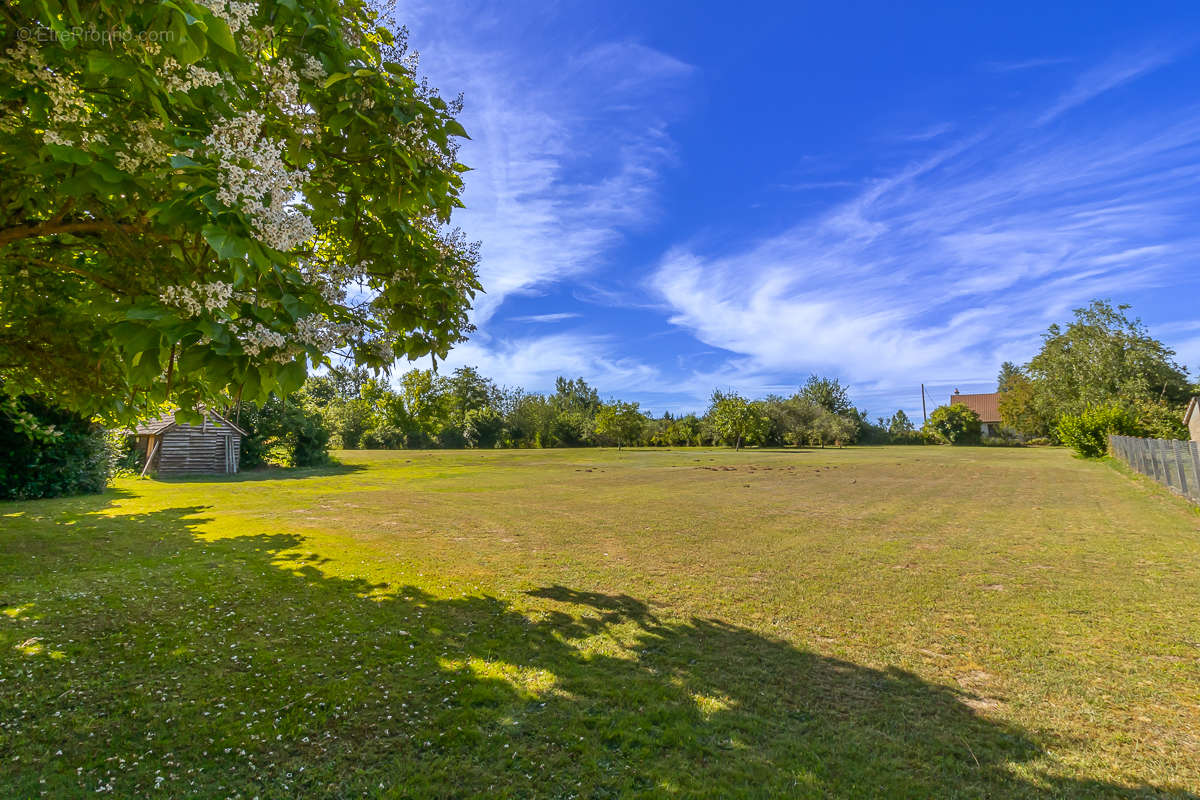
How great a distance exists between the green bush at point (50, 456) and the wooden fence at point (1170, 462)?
30.5 metres

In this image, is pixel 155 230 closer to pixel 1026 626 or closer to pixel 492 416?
pixel 1026 626

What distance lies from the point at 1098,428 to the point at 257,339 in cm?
4807

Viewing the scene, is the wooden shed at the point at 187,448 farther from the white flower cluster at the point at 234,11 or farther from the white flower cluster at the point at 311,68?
the white flower cluster at the point at 234,11

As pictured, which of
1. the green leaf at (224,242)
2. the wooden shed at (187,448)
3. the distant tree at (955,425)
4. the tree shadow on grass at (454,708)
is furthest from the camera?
the distant tree at (955,425)

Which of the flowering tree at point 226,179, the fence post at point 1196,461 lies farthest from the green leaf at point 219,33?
the fence post at point 1196,461

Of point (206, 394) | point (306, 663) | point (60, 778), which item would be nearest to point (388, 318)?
point (206, 394)

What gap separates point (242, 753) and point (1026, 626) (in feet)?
25.0

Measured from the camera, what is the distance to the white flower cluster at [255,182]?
8.36 feet

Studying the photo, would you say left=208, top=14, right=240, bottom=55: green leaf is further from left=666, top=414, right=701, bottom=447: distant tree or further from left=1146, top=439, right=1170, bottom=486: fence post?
left=666, top=414, right=701, bottom=447: distant tree

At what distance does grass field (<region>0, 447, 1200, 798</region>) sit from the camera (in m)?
3.28

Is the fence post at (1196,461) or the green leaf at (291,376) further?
the fence post at (1196,461)

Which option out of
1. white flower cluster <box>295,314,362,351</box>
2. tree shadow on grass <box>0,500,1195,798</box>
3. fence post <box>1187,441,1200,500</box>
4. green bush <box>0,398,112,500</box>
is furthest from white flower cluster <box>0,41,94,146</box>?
fence post <box>1187,441,1200,500</box>

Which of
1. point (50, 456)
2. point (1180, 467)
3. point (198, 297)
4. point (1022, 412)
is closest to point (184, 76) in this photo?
point (198, 297)

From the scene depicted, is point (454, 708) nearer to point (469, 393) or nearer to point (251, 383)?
point (251, 383)
